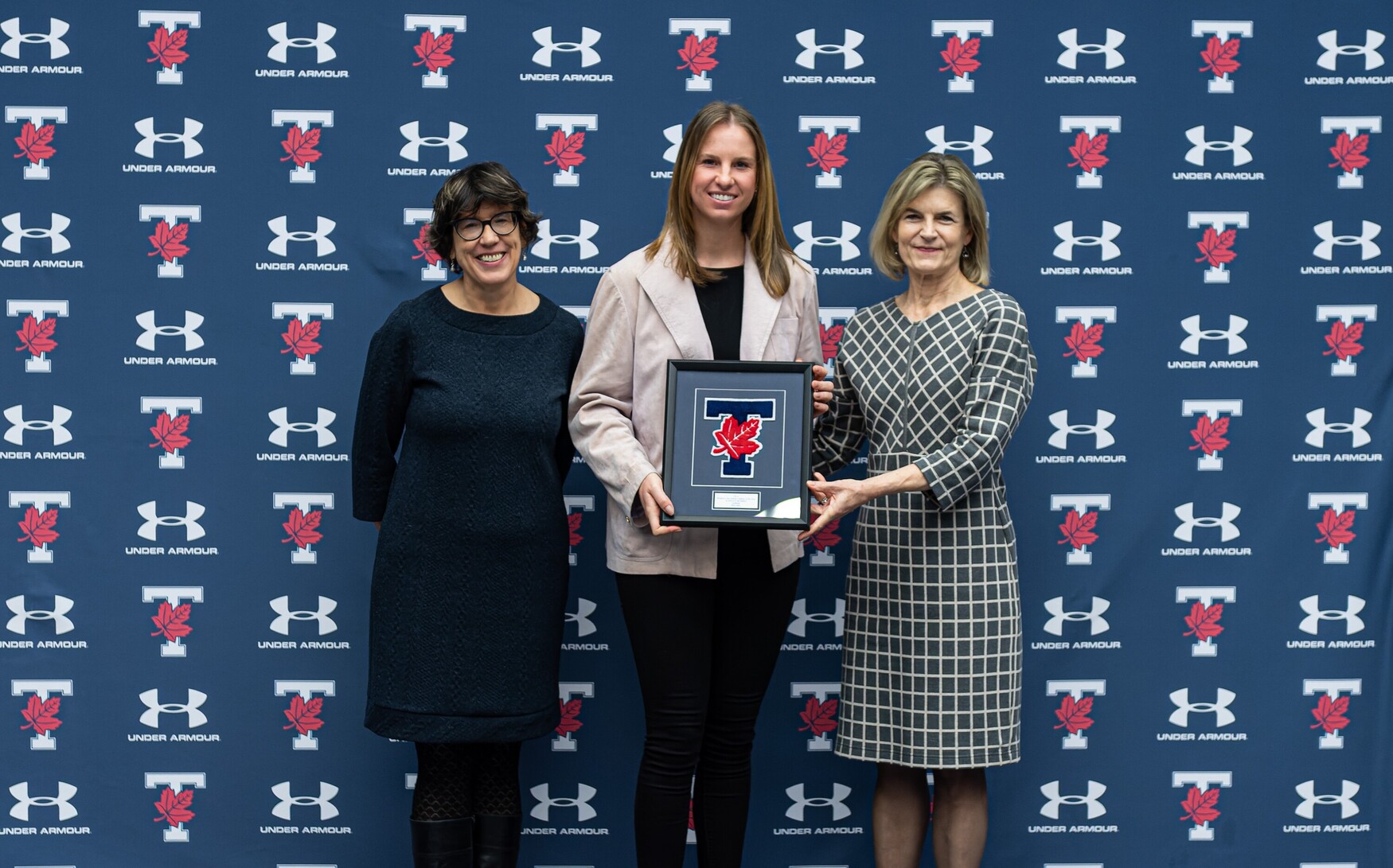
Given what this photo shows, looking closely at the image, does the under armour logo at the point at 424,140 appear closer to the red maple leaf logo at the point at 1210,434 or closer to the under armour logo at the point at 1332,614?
A: the red maple leaf logo at the point at 1210,434

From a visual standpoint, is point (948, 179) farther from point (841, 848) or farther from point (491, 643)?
point (841, 848)

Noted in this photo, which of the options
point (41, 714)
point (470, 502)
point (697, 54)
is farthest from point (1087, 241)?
point (41, 714)

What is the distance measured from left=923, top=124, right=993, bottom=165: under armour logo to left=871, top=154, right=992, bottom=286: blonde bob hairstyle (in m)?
0.45

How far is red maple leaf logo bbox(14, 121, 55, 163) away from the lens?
2510mm

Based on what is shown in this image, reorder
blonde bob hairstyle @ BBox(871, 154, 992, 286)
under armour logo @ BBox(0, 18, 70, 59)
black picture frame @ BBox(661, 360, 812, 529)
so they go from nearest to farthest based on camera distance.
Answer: black picture frame @ BBox(661, 360, 812, 529), blonde bob hairstyle @ BBox(871, 154, 992, 286), under armour logo @ BBox(0, 18, 70, 59)

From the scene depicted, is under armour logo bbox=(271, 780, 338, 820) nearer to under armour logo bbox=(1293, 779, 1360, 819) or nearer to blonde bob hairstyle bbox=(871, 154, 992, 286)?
blonde bob hairstyle bbox=(871, 154, 992, 286)

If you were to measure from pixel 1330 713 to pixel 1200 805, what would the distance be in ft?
1.36

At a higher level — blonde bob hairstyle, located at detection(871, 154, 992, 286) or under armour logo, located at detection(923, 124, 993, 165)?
under armour logo, located at detection(923, 124, 993, 165)

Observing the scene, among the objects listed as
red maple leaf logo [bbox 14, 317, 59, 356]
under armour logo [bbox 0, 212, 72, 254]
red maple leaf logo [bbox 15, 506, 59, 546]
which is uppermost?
under armour logo [bbox 0, 212, 72, 254]

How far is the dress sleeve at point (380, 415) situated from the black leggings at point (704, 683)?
0.55 metres

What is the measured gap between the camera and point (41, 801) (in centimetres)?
258

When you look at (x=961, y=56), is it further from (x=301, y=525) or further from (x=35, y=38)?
(x=35, y=38)

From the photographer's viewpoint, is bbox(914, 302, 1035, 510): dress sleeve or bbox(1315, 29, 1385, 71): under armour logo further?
bbox(1315, 29, 1385, 71): under armour logo

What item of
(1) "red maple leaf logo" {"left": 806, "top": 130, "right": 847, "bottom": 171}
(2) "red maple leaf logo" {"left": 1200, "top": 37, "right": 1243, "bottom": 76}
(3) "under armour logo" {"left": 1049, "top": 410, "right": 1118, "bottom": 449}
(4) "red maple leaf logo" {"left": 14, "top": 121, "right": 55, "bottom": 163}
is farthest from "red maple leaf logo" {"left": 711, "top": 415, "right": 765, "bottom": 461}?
(4) "red maple leaf logo" {"left": 14, "top": 121, "right": 55, "bottom": 163}
